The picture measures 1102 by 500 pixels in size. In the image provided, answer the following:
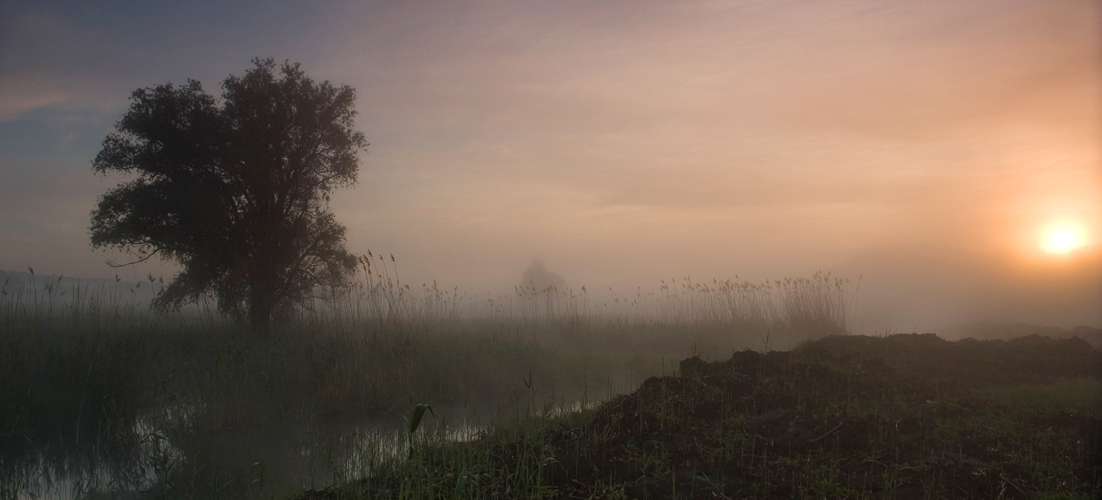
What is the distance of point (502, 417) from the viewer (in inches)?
270

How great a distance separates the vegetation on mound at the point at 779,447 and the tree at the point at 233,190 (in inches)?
382

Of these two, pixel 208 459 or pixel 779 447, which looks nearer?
pixel 779 447

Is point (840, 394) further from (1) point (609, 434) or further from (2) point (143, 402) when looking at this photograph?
(2) point (143, 402)

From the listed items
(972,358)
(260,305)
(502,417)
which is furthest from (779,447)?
(260,305)

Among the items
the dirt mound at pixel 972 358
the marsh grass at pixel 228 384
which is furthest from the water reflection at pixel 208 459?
the dirt mound at pixel 972 358

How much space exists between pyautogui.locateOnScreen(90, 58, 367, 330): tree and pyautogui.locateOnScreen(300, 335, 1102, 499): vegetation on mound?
9707mm

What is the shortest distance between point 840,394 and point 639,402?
236cm

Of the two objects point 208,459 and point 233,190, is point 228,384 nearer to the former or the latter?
point 208,459

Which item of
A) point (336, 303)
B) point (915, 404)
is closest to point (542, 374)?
point (336, 303)

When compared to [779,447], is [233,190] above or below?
above

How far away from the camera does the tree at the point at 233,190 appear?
13.1m

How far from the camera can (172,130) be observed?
533 inches

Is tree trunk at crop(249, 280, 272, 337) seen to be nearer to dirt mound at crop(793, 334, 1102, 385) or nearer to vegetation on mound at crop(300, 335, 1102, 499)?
vegetation on mound at crop(300, 335, 1102, 499)

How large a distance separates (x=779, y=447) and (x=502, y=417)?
2.99 m
